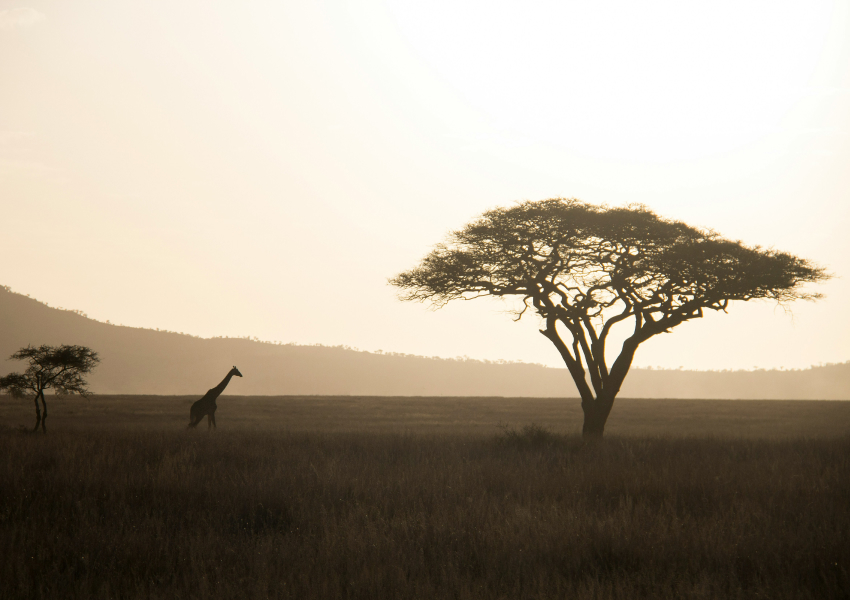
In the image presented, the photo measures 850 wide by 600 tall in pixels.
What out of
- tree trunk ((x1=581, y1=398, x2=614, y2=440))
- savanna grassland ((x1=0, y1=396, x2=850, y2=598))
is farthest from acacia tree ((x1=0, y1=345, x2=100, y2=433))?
tree trunk ((x1=581, y1=398, x2=614, y2=440))

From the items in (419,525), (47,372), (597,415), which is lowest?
(419,525)

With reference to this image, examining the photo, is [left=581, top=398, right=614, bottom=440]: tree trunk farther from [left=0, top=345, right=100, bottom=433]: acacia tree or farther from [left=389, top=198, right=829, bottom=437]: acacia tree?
[left=0, top=345, right=100, bottom=433]: acacia tree

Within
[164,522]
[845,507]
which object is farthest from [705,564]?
[164,522]

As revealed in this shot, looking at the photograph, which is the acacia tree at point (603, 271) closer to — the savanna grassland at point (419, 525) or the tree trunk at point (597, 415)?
the tree trunk at point (597, 415)

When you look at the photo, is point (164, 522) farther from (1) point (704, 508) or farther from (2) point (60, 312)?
(2) point (60, 312)

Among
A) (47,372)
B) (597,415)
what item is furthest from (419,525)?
(47,372)

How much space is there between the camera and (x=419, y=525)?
8.13 m

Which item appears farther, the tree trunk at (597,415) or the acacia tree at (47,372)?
the acacia tree at (47,372)

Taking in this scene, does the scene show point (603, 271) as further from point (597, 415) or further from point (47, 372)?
point (47, 372)

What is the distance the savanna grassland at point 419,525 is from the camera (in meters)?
6.13

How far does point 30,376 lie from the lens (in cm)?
2523

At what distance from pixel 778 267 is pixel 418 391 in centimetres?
17568

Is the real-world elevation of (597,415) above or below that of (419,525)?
above

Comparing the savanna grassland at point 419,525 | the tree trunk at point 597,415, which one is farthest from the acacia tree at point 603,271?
the savanna grassland at point 419,525
